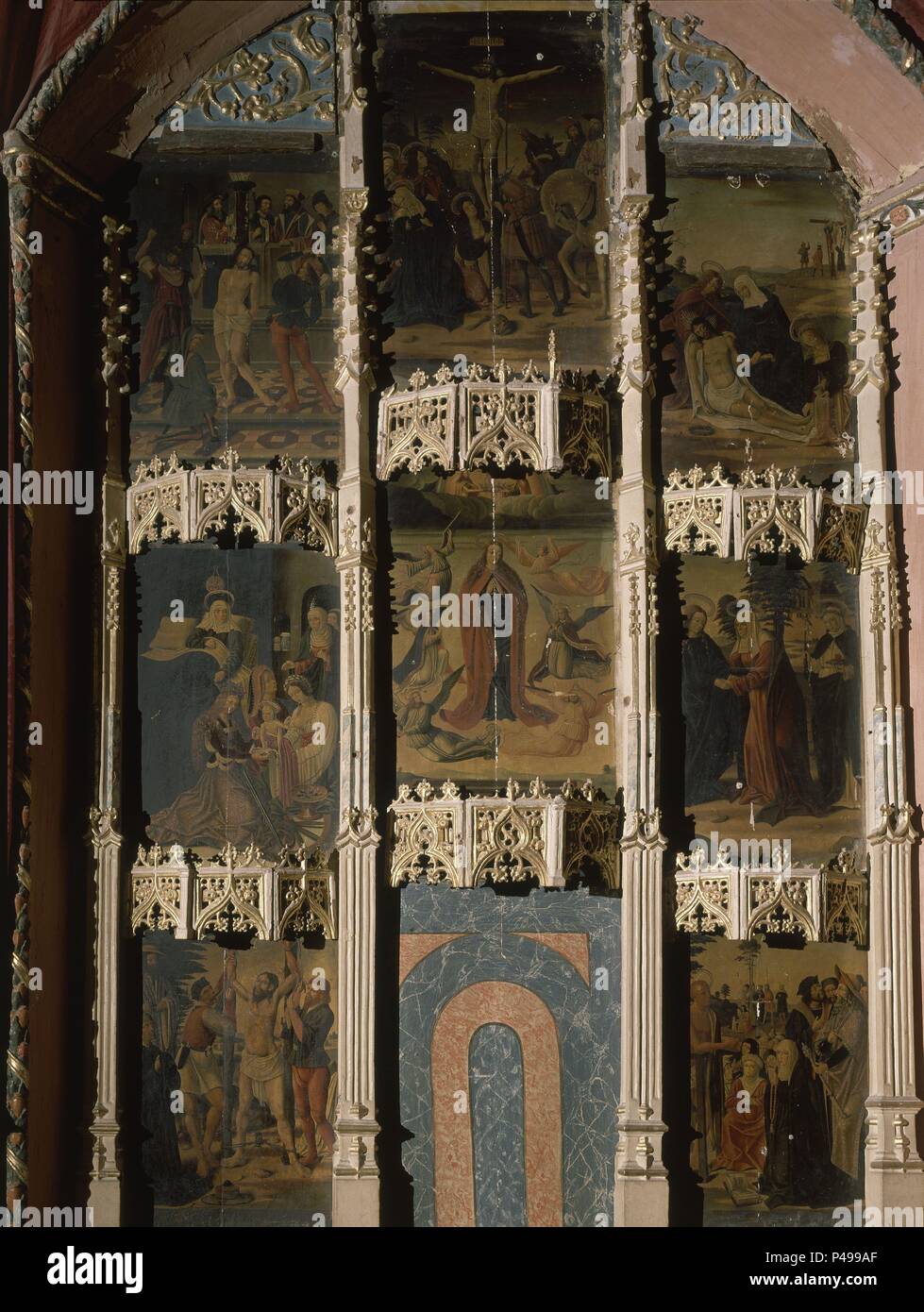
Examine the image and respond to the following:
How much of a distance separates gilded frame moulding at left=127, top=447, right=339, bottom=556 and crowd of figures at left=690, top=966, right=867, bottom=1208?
4232 mm

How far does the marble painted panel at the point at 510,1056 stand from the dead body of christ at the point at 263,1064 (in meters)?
0.83

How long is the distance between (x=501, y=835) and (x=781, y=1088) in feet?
8.71

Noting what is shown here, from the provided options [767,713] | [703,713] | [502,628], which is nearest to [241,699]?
[502,628]

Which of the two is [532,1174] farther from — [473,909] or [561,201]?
[561,201]

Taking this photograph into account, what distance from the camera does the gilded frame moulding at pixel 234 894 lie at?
11.4 meters

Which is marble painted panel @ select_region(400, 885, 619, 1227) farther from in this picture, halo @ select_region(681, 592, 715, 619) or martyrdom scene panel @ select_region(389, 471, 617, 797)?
halo @ select_region(681, 592, 715, 619)

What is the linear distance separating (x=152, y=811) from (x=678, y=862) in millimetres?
3707

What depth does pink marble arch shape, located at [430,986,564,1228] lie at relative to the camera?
37.5 ft

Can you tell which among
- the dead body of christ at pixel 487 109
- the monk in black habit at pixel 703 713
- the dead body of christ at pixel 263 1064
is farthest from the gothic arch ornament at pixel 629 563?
the dead body of christ at pixel 487 109

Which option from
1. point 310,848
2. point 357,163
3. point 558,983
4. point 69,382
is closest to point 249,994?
point 310,848

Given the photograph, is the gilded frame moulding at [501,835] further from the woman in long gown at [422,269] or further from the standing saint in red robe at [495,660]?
the woman in long gown at [422,269]

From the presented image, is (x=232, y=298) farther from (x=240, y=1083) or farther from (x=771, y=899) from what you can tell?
(x=771, y=899)

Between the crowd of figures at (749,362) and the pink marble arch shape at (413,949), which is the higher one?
the crowd of figures at (749,362)

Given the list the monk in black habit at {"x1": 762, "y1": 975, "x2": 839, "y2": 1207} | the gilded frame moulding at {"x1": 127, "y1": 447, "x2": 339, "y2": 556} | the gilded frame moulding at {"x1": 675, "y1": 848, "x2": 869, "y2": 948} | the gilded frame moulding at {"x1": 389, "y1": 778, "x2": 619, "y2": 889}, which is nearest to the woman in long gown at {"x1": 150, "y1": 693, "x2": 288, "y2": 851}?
the gilded frame moulding at {"x1": 389, "y1": 778, "x2": 619, "y2": 889}
